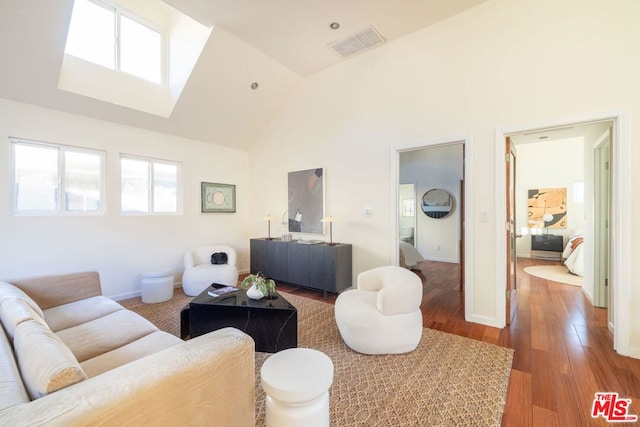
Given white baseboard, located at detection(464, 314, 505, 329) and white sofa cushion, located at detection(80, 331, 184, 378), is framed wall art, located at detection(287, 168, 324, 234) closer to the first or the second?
white baseboard, located at detection(464, 314, 505, 329)

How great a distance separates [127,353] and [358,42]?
4123 millimetres

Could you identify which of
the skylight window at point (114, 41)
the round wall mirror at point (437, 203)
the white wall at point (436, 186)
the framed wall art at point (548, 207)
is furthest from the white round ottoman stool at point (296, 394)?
the framed wall art at point (548, 207)

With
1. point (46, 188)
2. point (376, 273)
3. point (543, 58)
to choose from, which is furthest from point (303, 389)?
point (46, 188)

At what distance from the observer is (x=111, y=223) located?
3869 mm

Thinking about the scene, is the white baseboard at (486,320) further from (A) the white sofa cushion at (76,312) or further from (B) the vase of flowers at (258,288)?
(A) the white sofa cushion at (76,312)

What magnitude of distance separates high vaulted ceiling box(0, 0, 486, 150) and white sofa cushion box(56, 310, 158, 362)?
2992 mm

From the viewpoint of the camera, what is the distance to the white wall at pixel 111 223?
3.17 meters

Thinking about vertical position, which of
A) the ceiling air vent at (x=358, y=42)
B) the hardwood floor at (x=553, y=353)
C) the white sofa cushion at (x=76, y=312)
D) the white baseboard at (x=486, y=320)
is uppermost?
the ceiling air vent at (x=358, y=42)

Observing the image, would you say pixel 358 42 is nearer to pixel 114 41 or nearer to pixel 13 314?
pixel 114 41

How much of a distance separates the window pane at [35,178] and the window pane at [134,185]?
2.39ft

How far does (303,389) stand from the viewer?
1.16 metres

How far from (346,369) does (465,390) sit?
33.0 inches

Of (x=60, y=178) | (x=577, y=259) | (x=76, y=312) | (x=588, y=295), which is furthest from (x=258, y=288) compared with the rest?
(x=577, y=259)

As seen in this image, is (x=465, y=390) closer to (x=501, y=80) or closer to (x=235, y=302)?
(x=235, y=302)
